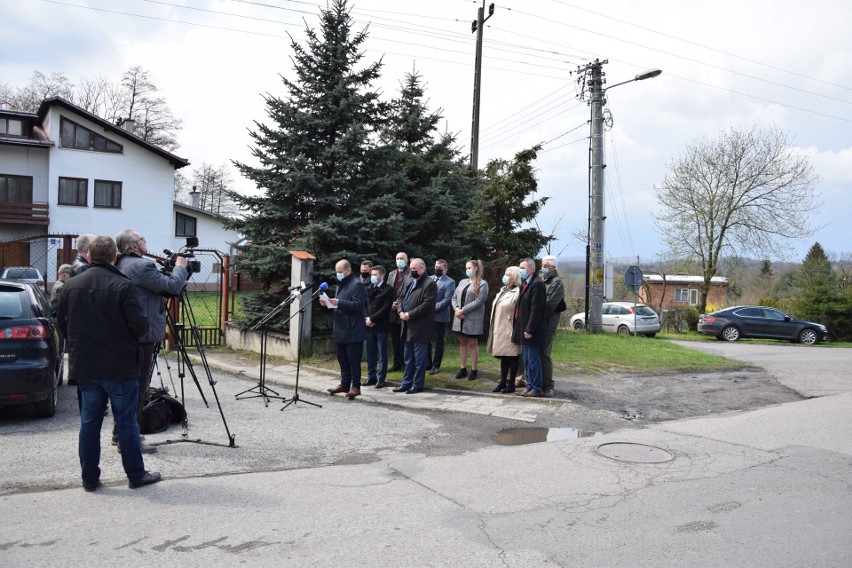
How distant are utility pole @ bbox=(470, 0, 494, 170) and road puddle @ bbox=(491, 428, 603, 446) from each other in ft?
41.9

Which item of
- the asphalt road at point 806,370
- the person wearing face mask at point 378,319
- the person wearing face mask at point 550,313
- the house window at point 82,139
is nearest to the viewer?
the person wearing face mask at point 550,313

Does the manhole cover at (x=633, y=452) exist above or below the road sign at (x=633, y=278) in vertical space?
below

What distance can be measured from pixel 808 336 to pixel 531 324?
76.6 ft

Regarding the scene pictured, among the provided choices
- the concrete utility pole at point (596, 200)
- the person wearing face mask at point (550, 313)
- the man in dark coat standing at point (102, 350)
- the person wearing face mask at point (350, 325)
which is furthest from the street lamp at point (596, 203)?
the man in dark coat standing at point (102, 350)

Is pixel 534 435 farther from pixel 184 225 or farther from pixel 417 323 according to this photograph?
pixel 184 225

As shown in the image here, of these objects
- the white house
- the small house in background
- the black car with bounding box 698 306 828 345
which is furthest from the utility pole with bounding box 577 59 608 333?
the small house in background

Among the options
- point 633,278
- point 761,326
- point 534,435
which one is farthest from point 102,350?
point 761,326

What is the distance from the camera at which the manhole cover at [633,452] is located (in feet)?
22.0

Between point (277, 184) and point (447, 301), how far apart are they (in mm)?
4856

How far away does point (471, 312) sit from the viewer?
1089 cm

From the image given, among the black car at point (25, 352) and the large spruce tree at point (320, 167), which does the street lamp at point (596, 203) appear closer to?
the large spruce tree at point (320, 167)

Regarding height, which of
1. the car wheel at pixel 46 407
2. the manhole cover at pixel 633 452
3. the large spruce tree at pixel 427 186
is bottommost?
the manhole cover at pixel 633 452

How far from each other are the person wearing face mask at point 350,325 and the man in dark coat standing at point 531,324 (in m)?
2.29

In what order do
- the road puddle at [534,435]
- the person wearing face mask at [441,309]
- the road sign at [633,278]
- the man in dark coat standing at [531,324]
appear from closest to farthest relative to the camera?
the road puddle at [534,435] < the man in dark coat standing at [531,324] < the person wearing face mask at [441,309] < the road sign at [633,278]
